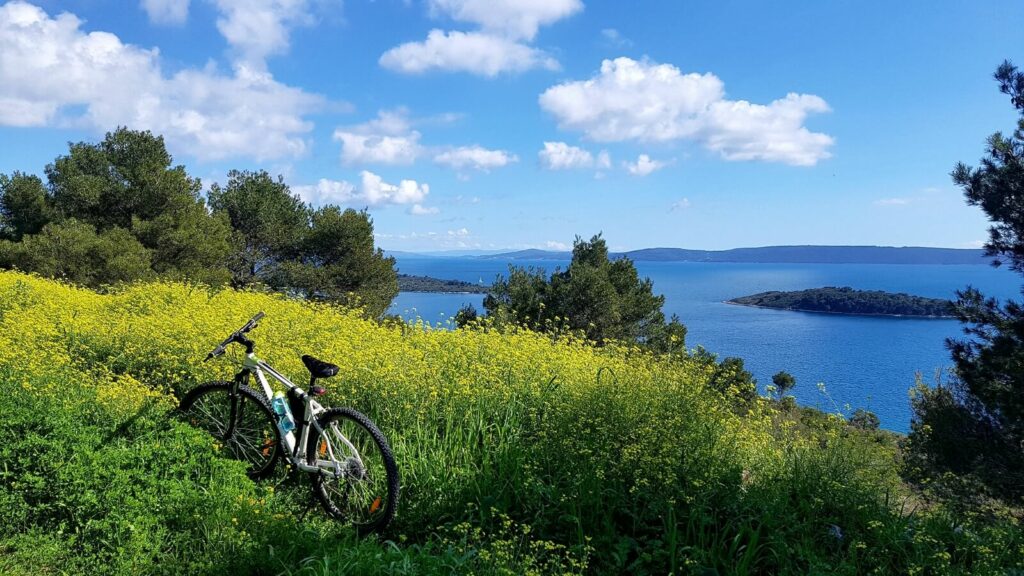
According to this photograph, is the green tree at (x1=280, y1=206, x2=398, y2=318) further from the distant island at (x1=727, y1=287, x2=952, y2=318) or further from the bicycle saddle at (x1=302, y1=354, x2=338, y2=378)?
the distant island at (x1=727, y1=287, x2=952, y2=318)

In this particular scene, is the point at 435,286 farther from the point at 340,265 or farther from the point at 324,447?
the point at 324,447

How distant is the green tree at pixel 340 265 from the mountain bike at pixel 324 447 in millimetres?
22093

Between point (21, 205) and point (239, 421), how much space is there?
88.7ft

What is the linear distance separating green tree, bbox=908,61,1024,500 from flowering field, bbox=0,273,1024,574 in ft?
14.4

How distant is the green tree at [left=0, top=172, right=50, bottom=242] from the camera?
24.5m

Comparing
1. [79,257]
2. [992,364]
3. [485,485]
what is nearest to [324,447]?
[485,485]

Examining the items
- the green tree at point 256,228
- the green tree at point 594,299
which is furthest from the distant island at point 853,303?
the green tree at point 256,228

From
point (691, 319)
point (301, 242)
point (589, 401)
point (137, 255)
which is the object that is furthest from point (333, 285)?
point (691, 319)

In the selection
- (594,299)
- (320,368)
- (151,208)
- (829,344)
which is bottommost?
(829,344)

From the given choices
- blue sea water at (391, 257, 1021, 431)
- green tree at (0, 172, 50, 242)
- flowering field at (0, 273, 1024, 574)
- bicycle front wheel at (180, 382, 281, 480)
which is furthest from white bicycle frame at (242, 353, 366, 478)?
blue sea water at (391, 257, 1021, 431)

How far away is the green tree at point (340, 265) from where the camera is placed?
27.0 metres

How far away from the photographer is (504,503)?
4.20 metres

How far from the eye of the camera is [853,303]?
10794cm

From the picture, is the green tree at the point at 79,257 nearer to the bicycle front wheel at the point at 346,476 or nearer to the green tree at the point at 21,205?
the green tree at the point at 21,205
